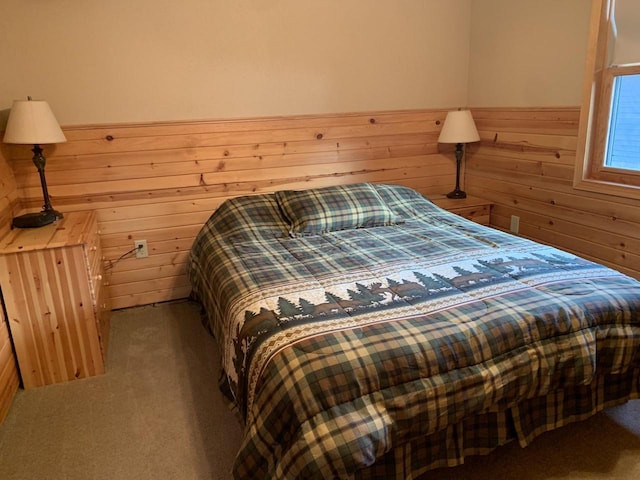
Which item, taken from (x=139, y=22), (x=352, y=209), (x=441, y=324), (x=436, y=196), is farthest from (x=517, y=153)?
(x=139, y=22)

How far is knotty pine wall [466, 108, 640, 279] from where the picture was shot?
102 inches

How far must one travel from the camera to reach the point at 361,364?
140 cm

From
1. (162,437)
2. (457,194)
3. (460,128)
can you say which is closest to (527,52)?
(460,128)

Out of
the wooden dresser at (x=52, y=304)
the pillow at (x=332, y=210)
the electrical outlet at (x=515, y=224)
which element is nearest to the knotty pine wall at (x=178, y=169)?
the pillow at (x=332, y=210)

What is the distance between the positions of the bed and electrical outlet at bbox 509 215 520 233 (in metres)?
1.02

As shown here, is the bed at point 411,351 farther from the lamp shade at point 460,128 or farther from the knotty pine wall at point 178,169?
the lamp shade at point 460,128

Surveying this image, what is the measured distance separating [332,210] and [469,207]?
1154 mm

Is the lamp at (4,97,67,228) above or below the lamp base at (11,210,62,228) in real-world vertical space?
above

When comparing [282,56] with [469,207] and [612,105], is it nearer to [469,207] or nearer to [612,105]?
[469,207]

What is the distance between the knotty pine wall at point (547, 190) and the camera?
2600mm

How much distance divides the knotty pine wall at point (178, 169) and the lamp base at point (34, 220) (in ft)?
0.97

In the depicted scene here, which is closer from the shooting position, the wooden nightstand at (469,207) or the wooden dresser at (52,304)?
the wooden dresser at (52,304)

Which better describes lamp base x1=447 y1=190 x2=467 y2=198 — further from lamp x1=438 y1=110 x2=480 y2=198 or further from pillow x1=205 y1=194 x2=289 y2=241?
pillow x1=205 y1=194 x2=289 y2=241

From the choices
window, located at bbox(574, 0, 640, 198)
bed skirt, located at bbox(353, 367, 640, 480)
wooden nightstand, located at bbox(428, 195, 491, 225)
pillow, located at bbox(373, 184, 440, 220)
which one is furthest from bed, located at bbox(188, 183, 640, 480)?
wooden nightstand, located at bbox(428, 195, 491, 225)
